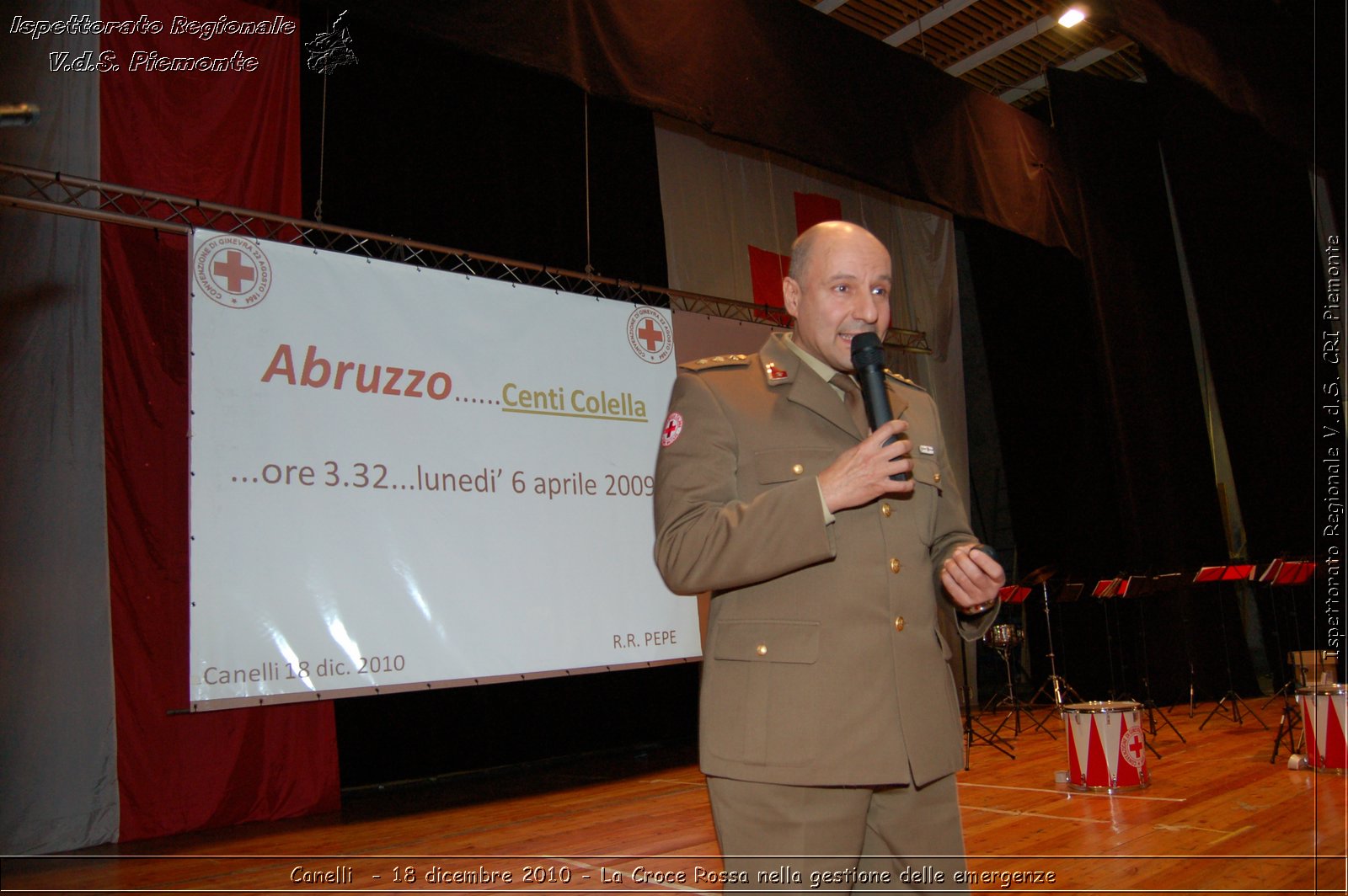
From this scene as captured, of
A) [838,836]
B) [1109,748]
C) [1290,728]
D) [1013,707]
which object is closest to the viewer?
[838,836]

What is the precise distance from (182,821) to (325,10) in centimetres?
408

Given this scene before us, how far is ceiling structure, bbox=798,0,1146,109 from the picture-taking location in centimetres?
714

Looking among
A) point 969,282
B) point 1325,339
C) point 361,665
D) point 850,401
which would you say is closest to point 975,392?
point 969,282

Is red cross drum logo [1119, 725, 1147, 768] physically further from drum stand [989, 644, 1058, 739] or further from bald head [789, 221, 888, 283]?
bald head [789, 221, 888, 283]

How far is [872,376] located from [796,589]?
31 centimetres

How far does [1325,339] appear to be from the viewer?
684 centimetres

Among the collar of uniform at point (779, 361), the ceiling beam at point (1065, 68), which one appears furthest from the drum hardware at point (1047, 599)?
the collar of uniform at point (779, 361)

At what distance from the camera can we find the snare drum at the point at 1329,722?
4.15 metres

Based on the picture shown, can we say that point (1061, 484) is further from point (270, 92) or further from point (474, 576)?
point (270, 92)

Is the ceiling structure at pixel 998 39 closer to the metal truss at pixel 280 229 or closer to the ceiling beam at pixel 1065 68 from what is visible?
A: the ceiling beam at pixel 1065 68

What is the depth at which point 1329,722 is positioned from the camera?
4.22 m

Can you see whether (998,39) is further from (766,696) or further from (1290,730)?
(766,696)

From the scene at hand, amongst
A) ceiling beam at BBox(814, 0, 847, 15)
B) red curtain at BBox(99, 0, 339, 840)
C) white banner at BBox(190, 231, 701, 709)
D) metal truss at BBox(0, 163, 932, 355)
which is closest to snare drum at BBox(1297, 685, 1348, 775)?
white banner at BBox(190, 231, 701, 709)

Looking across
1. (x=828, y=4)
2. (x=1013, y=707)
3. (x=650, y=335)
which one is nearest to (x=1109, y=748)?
(x=650, y=335)
